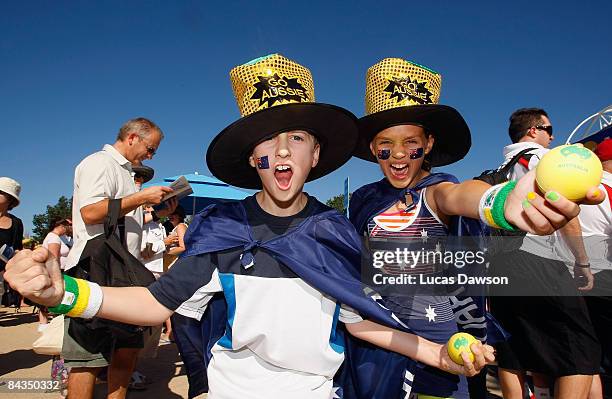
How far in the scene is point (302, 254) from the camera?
2.03 metres

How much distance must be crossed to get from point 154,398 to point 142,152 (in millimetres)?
2718

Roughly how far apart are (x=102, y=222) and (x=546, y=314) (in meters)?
3.68

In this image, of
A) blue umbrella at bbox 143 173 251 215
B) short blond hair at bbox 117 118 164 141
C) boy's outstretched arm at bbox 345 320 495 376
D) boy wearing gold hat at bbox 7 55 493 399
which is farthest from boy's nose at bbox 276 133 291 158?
blue umbrella at bbox 143 173 251 215

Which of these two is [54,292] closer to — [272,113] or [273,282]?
[273,282]

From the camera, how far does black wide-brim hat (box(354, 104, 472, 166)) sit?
258 cm

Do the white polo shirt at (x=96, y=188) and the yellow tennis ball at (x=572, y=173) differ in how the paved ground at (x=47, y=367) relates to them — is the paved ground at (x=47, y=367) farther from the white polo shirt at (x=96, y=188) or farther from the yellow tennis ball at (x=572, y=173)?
the yellow tennis ball at (x=572, y=173)

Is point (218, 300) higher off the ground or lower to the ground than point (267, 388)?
higher

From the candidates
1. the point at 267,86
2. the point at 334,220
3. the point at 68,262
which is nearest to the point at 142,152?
the point at 68,262

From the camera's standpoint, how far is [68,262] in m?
3.43

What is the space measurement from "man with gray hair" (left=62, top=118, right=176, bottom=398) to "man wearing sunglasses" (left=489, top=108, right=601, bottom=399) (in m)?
2.99

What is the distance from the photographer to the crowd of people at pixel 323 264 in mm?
1783

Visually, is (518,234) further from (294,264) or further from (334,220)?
(294,264)

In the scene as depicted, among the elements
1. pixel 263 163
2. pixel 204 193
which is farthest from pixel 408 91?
pixel 204 193

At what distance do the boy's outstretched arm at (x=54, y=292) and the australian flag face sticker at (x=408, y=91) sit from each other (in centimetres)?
181
